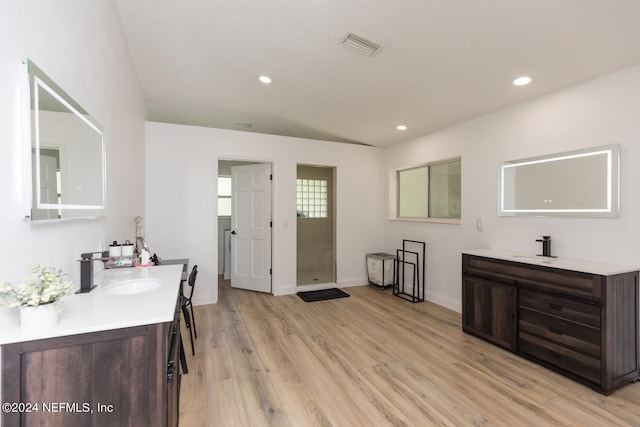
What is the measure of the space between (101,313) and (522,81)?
11.4ft

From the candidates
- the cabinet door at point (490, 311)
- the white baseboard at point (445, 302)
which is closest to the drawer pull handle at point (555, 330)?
the cabinet door at point (490, 311)

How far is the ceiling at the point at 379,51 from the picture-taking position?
1.94 metres

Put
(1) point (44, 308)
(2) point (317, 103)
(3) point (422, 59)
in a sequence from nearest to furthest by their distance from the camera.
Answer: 1. (1) point (44, 308)
2. (3) point (422, 59)
3. (2) point (317, 103)

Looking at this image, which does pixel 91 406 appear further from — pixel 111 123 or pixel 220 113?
pixel 220 113

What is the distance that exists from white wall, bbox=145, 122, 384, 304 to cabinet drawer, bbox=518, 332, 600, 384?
9.06ft

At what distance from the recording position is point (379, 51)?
7.93 ft

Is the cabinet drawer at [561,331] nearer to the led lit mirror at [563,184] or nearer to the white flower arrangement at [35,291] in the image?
the led lit mirror at [563,184]

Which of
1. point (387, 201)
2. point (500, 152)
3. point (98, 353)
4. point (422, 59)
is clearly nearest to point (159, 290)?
point (98, 353)

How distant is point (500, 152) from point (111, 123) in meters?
3.75

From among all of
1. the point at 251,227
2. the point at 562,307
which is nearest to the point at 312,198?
the point at 251,227

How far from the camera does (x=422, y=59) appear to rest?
2.48 m

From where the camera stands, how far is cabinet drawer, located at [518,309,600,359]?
7.05 feet

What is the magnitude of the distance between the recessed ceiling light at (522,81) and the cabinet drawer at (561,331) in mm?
2051

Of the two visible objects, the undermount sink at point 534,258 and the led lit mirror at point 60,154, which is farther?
the undermount sink at point 534,258
